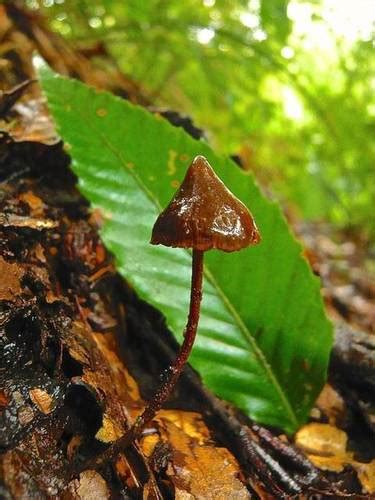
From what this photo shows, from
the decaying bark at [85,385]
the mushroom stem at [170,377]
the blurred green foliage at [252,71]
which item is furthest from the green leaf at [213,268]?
the blurred green foliage at [252,71]

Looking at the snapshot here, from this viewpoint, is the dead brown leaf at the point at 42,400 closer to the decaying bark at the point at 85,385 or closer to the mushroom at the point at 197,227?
the decaying bark at the point at 85,385

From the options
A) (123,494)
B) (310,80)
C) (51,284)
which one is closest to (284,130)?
(310,80)

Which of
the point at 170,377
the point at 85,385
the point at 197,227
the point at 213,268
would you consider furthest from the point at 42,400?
the point at 213,268

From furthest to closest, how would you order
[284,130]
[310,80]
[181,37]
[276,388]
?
[284,130]
[310,80]
[181,37]
[276,388]

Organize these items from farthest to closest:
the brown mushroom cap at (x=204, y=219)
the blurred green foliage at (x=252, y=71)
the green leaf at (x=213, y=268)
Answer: the blurred green foliage at (x=252, y=71) < the green leaf at (x=213, y=268) < the brown mushroom cap at (x=204, y=219)

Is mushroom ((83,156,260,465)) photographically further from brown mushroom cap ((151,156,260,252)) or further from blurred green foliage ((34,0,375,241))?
blurred green foliage ((34,0,375,241))

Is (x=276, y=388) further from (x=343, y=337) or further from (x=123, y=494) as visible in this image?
(x=123, y=494)
